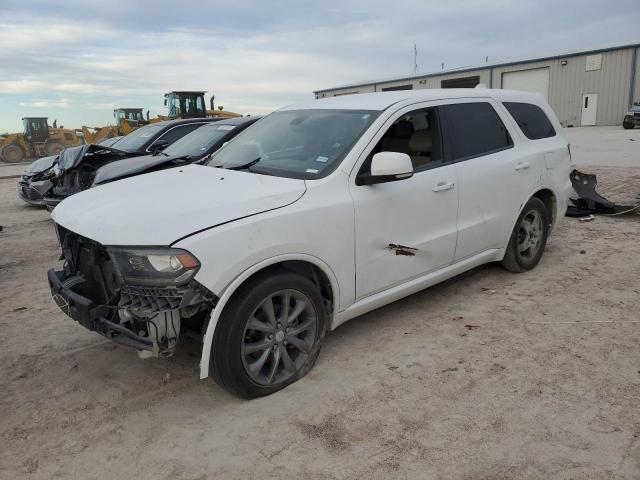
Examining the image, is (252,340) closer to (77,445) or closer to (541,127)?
(77,445)

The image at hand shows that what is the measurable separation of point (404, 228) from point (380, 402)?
1259mm

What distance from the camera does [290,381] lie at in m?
3.26

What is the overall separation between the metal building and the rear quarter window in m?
28.9

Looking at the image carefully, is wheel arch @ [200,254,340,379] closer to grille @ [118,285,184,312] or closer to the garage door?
grille @ [118,285,184,312]

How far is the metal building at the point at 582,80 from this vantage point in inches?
1152

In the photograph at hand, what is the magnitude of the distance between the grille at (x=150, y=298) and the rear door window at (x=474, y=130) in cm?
252

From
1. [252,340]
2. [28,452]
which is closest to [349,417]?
[252,340]

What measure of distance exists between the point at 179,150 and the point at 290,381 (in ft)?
18.0

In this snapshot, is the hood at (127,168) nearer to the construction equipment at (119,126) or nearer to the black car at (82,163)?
the black car at (82,163)

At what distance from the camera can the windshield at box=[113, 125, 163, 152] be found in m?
9.38

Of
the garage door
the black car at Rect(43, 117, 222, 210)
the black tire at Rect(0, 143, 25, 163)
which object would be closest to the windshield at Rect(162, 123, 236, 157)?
the black car at Rect(43, 117, 222, 210)

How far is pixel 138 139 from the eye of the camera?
9742mm

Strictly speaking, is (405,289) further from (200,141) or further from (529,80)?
(529,80)

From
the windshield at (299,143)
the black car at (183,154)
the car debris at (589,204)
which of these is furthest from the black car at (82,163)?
the car debris at (589,204)
